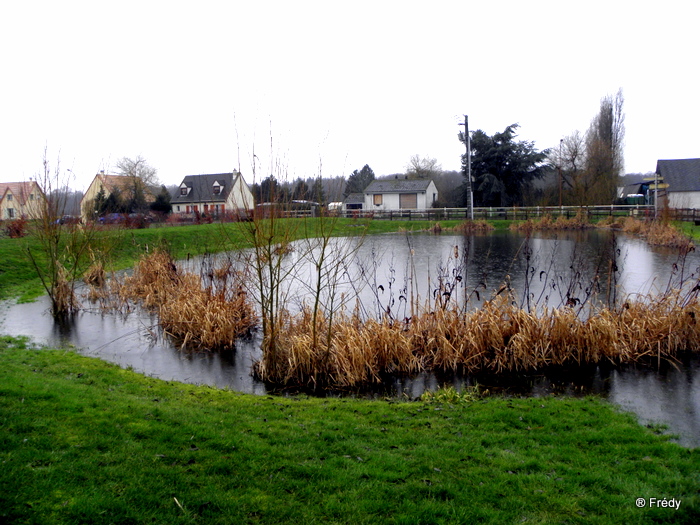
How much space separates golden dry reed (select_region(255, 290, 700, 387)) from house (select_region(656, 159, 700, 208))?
3976cm

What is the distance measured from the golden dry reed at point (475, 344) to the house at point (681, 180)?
3976 cm

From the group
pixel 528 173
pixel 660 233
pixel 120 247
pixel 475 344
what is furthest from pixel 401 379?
pixel 528 173

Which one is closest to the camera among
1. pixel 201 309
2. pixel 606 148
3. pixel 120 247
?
pixel 201 309

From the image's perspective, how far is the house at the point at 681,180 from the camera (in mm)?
44156

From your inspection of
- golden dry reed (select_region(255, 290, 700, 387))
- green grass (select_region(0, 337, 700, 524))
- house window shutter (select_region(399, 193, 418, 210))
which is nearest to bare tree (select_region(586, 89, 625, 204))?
house window shutter (select_region(399, 193, 418, 210))

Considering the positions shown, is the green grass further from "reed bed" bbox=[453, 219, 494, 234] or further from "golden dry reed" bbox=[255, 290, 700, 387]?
"reed bed" bbox=[453, 219, 494, 234]

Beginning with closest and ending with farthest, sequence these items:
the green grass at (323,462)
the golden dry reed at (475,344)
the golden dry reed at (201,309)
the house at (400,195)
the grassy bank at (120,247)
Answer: the green grass at (323,462)
the golden dry reed at (475,344)
the golden dry reed at (201,309)
the grassy bank at (120,247)
the house at (400,195)

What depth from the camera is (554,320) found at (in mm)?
8992

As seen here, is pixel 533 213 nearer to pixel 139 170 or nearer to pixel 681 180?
pixel 681 180

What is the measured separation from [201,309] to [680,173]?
48.0 metres

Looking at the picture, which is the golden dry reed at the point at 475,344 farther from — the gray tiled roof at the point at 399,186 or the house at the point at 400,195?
the gray tiled roof at the point at 399,186

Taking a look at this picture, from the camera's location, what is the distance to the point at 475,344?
8.62m

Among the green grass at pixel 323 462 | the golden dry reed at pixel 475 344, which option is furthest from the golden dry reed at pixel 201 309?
the green grass at pixel 323 462

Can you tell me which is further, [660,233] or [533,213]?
[533,213]
